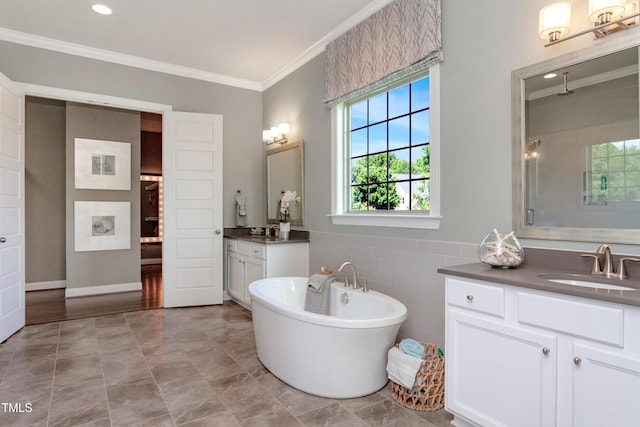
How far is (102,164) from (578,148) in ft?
18.7

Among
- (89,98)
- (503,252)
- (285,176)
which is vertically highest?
(89,98)

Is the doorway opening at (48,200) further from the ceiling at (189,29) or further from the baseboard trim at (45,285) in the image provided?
the ceiling at (189,29)

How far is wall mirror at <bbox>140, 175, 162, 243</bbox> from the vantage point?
8094 mm

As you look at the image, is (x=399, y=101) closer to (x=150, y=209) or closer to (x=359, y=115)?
(x=359, y=115)

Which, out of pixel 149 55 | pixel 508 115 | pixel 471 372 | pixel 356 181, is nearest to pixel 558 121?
pixel 508 115

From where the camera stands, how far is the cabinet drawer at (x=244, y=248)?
4.43 m

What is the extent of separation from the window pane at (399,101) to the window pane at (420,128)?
0.44 feet

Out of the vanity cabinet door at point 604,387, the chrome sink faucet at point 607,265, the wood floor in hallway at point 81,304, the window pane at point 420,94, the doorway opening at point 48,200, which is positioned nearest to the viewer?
the vanity cabinet door at point 604,387

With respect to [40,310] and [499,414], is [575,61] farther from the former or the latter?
[40,310]

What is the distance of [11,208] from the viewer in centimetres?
359

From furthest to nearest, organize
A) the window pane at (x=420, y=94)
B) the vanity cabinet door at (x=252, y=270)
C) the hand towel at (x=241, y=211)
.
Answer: the hand towel at (x=241, y=211) → the vanity cabinet door at (x=252, y=270) → the window pane at (x=420, y=94)

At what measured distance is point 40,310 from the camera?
454 centimetres

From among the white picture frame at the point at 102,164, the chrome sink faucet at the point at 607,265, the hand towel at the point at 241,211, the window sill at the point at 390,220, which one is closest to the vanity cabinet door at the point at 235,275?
the hand towel at the point at 241,211

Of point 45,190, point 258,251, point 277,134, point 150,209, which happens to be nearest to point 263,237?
point 258,251
